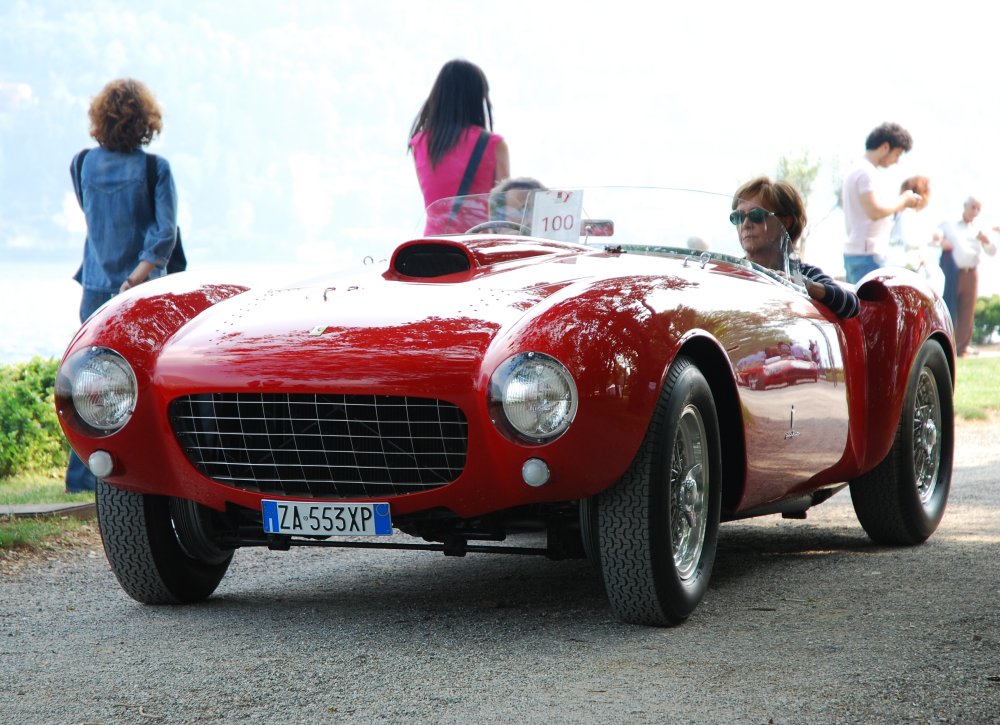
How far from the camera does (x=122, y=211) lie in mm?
6922

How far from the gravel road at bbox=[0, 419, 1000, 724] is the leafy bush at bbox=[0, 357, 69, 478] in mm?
3498

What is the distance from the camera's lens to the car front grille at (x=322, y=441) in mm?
3740

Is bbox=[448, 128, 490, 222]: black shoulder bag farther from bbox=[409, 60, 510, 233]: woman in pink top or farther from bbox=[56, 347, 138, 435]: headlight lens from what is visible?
bbox=[56, 347, 138, 435]: headlight lens

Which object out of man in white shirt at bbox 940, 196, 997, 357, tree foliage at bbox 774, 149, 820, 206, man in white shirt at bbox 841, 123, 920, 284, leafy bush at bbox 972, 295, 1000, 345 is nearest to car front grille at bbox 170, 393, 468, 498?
man in white shirt at bbox 841, 123, 920, 284

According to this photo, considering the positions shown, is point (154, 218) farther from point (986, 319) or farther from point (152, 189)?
point (986, 319)

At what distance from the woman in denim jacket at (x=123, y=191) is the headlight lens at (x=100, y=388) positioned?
110 inches

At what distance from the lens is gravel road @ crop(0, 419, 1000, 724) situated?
3.18m

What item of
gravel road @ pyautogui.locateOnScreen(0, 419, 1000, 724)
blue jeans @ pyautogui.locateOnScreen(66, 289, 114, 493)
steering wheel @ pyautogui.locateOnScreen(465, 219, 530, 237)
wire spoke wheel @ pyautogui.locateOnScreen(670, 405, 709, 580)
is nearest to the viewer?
gravel road @ pyautogui.locateOnScreen(0, 419, 1000, 724)

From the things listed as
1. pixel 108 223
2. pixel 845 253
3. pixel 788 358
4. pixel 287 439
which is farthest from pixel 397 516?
pixel 845 253

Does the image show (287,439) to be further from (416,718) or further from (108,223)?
(108,223)

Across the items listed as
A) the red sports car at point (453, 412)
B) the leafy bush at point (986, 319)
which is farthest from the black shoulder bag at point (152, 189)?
the leafy bush at point (986, 319)

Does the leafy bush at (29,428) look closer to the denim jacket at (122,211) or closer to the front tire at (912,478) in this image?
the denim jacket at (122,211)

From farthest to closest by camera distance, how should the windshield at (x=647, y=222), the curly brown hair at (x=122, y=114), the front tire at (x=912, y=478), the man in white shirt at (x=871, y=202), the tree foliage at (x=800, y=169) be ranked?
the tree foliage at (x=800, y=169)
the man in white shirt at (x=871, y=202)
the curly brown hair at (x=122, y=114)
the front tire at (x=912, y=478)
the windshield at (x=647, y=222)

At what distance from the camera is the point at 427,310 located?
397 centimetres
